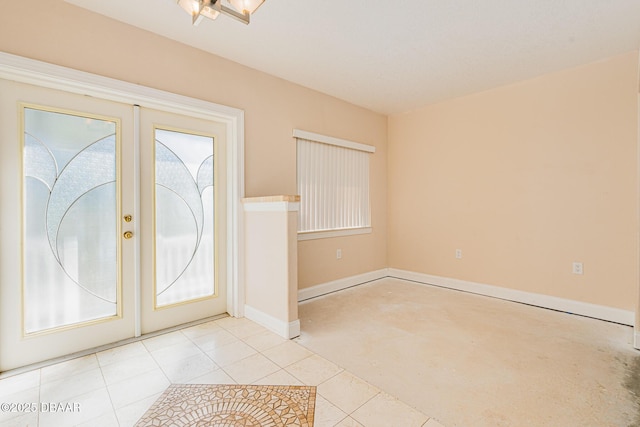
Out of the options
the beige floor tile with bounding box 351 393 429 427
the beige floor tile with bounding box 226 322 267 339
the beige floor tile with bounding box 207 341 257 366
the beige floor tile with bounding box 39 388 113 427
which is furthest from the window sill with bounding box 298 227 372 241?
the beige floor tile with bounding box 39 388 113 427

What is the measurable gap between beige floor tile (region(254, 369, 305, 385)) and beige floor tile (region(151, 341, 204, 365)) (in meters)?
0.65

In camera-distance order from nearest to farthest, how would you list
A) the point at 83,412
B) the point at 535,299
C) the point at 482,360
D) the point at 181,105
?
the point at 83,412 < the point at 482,360 < the point at 181,105 < the point at 535,299

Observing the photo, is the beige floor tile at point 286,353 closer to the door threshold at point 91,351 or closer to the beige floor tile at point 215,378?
the beige floor tile at point 215,378

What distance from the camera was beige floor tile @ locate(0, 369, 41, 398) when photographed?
5.72 ft

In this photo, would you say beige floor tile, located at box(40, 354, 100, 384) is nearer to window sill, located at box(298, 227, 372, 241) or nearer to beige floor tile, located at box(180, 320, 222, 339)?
beige floor tile, located at box(180, 320, 222, 339)

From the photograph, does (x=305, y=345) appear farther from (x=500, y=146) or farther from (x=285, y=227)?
Result: (x=500, y=146)

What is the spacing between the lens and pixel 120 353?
2182 millimetres

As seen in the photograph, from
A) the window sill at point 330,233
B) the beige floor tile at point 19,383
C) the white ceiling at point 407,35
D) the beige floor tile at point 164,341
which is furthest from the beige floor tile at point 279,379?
the white ceiling at point 407,35

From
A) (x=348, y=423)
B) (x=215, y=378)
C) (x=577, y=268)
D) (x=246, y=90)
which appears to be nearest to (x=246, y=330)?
(x=215, y=378)

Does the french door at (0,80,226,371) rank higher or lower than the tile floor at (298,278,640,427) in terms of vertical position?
higher

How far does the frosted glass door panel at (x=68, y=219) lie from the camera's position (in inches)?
80.0

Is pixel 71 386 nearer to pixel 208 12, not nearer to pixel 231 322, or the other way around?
pixel 231 322

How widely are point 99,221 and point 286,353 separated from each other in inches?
69.0

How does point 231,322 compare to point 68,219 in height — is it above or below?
below
